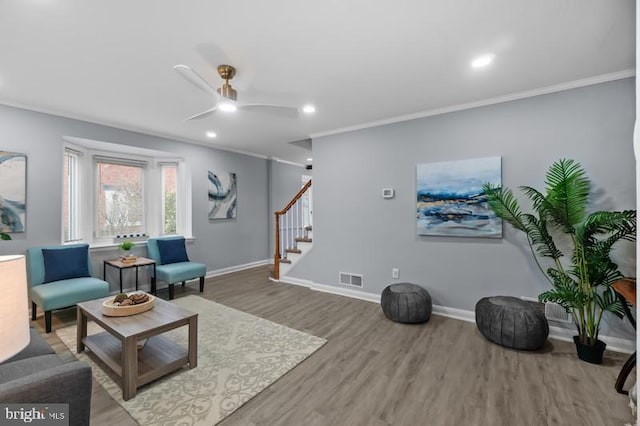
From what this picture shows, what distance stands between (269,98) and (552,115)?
3.18 m

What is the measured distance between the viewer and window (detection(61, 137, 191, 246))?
14.4 ft

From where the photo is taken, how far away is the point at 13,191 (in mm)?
3461

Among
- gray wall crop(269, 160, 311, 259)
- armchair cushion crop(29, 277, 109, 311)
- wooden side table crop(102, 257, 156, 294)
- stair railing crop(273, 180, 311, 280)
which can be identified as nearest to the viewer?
armchair cushion crop(29, 277, 109, 311)

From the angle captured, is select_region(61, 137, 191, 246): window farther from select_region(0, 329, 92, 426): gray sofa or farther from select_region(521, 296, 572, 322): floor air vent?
select_region(521, 296, 572, 322): floor air vent

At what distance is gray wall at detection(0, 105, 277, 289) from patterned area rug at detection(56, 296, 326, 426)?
157cm

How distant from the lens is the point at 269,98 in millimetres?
3295

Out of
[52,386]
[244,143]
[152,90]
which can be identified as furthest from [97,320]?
[244,143]

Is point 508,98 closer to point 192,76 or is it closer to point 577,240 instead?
point 577,240

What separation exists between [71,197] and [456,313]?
591 cm

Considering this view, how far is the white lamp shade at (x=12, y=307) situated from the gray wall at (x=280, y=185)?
614 centimetres

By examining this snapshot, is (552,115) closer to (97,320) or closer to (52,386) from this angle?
(52,386)

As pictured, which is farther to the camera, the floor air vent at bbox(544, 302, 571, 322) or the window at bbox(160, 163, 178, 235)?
the window at bbox(160, 163, 178, 235)

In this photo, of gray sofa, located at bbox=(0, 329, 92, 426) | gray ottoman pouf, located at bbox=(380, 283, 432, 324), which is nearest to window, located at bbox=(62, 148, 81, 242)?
gray sofa, located at bbox=(0, 329, 92, 426)

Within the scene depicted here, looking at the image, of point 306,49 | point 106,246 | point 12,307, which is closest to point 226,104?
point 306,49
